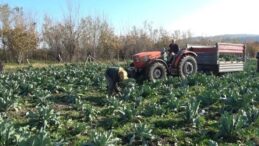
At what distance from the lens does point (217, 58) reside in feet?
56.6

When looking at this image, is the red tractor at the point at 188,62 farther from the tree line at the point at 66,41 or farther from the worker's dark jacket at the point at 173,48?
the tree line at the point at 66,41

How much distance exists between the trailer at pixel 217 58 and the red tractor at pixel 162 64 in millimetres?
1029

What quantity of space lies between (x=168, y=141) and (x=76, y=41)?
39.4 metres

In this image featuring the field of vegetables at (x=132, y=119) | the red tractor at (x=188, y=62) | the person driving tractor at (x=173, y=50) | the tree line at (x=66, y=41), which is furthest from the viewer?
the tree line at (x=66, y=41)

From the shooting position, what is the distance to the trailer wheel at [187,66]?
16.1 metres

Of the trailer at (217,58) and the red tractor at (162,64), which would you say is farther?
the trailer at (217,58)

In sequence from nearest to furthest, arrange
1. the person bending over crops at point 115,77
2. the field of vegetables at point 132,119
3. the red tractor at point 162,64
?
the field of vegetables at point 132,119 < the person bending over crops at point 115,77 < the red tractor at point 162,64

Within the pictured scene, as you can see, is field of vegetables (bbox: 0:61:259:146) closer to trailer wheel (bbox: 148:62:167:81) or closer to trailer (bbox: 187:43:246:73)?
trailer wheel (bbox: 148:62:167:81)

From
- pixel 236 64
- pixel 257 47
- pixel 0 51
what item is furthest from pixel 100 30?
pixel 236 64

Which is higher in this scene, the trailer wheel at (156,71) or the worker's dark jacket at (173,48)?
the worker's dark jacket at (173,48)

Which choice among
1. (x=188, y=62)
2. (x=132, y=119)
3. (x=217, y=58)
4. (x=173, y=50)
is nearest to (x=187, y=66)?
(x=188, y=62)

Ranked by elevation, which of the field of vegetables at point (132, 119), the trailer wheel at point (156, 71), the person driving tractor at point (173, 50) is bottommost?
the field of vegetables at point (132, 119)

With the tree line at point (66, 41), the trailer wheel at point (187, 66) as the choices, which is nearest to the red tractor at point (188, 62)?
the trailer wheel at point (187, 66)

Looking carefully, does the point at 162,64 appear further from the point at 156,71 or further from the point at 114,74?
the point at 114,74
